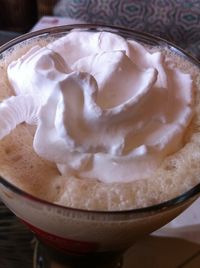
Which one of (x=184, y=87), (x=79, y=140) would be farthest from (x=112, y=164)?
(x=184, y=87)

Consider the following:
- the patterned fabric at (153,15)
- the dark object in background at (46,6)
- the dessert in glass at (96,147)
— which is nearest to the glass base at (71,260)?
the dessert in glass at (96,147)

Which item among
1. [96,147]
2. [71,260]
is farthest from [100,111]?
[71,260]

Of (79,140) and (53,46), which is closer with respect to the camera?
(79,140)

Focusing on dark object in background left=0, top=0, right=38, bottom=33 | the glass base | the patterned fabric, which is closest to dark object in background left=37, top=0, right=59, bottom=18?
dark object in background left=0, top=0, right=38, bottom=33

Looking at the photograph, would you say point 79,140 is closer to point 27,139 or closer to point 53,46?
point 27,139

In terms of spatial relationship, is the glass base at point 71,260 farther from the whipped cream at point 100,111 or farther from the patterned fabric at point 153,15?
the patterned fabric at point 153,15

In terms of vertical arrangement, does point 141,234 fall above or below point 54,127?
below
